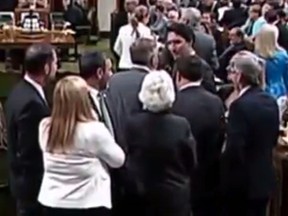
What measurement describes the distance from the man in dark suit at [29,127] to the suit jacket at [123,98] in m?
0.42

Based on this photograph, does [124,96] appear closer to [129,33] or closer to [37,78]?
[37,78]

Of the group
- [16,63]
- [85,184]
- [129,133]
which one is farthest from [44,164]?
[16,63]

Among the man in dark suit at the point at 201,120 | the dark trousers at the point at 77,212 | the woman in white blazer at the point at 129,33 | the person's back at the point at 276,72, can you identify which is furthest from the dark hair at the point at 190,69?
the woman in white blazer at the point at 129,33

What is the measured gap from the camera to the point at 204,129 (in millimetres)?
5152

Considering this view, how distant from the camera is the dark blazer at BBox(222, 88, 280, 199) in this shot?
5.16 m

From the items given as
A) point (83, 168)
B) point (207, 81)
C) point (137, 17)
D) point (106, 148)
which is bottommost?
point (137, 17)

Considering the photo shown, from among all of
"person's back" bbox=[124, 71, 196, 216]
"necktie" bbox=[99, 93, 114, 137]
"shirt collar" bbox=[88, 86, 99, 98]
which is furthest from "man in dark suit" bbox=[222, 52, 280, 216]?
"shirt collar" bbox=[88, 86, 99, 98]

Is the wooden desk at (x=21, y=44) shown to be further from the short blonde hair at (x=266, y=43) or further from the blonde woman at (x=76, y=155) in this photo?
the blonde woman at (x=76, y=155)

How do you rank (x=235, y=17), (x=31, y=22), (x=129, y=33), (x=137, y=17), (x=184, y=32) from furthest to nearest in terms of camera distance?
(x=31, y=22), (x=235, y=17), (x=137, y=17), (x=129, y=33), (x=184, y=32)

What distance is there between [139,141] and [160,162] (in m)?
0.17

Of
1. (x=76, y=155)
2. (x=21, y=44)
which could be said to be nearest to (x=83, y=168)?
(x=76, y=155)

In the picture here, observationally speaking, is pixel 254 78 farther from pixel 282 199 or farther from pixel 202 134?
pixel 282 199

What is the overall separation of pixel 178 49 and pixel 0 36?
7.84 meters

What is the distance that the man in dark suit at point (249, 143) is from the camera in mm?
A: 5164
